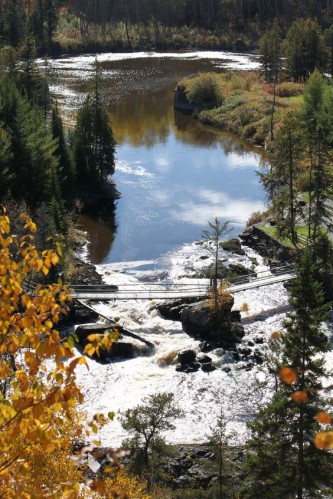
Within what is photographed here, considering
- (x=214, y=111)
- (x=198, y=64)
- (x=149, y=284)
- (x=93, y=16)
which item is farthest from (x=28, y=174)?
(x=93, y=16)

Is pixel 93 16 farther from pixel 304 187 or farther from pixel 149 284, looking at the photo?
pixel 149 284

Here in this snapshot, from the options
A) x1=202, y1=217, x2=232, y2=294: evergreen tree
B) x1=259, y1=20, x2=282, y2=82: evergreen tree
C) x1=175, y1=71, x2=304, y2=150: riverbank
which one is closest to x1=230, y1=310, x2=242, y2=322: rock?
x1=202, y1=217, x2=232, y2=294: evergreen tree

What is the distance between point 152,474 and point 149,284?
17.3 meters

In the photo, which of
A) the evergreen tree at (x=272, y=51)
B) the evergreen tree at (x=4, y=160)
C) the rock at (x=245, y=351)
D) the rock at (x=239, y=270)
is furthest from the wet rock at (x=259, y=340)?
the evergreen tree at (x=272, y=51)

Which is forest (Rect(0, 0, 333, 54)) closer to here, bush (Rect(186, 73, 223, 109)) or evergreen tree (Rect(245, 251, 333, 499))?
bush (Rect(186, 73, 223, 109))

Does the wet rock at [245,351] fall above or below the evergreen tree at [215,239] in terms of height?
below

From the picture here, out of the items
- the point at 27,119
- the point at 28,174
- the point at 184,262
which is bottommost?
the point at 184,262

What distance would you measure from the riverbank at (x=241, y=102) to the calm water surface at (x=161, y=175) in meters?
1.97

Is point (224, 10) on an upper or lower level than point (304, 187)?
upper

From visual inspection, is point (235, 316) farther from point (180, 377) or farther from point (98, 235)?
point (98, 235)

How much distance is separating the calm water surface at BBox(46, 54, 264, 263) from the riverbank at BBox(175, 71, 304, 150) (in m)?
1.97

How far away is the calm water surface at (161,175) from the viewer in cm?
5038

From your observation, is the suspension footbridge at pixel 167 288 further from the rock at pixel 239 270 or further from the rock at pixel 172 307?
the rock at pixel 239 270

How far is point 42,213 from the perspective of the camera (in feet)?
125
